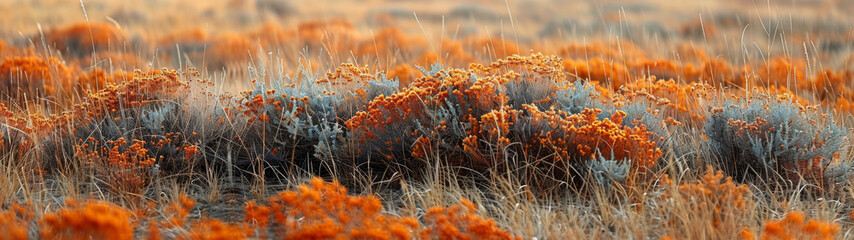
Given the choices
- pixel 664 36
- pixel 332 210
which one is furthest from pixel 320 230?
pixel 664 36

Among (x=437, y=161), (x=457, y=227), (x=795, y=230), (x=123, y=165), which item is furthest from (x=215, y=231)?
(x=795, y=230)

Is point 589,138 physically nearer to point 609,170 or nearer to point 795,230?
point 609,170

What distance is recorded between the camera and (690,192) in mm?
3006

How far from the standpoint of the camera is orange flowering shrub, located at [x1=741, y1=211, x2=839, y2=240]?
99.1 inches

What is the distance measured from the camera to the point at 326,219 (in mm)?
2557

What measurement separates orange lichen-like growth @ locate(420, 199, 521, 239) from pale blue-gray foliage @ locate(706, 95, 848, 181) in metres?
1.62

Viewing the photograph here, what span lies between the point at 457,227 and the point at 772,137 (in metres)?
1.79

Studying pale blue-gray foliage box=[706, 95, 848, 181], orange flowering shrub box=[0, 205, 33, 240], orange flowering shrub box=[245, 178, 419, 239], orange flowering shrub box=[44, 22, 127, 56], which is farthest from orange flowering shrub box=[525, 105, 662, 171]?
orange flowering shrub box=[44, 22, 127, 56]

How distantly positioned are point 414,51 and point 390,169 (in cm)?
803

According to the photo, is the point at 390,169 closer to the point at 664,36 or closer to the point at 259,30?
the point at 259,30

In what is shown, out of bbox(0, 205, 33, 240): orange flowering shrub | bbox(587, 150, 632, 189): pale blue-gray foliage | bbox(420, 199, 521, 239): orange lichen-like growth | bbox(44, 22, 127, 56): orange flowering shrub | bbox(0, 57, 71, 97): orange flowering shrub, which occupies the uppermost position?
bbox(0, 205, 33, 240): orange flowering shrub

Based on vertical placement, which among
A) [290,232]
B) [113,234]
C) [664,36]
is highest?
[113,234]

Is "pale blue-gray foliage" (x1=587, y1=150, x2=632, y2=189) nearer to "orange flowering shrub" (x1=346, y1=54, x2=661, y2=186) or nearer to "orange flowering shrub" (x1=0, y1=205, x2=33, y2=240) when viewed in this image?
"orange flowering shrub" (x1=346, y1=54, x2=661, y2=186)

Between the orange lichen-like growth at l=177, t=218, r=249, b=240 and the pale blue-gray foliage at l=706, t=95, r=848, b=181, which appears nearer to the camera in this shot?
the orange lichen-like growth at l=177, t=218, r=249, b=240
